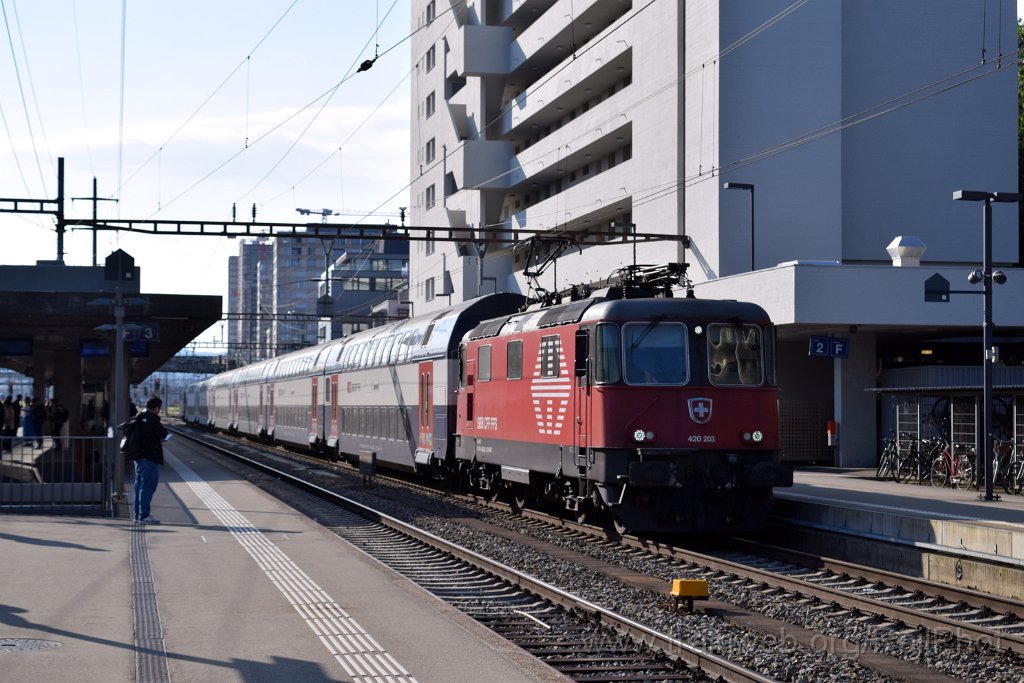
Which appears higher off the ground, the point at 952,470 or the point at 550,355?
the point at 550,355

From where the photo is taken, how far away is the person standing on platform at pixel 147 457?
59.1 ft

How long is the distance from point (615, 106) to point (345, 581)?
35.0 meters

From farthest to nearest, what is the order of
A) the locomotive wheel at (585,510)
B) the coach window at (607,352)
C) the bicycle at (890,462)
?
the bicycle at (890,462) → the locomotive wheel at (585,510) → the coach window at (607,352)

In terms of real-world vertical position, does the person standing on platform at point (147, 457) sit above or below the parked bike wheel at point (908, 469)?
above

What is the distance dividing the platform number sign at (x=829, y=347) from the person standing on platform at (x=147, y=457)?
18.5m

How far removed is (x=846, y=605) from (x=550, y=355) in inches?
284

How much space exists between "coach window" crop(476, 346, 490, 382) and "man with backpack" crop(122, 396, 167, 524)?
5.42m

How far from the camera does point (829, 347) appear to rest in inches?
1258

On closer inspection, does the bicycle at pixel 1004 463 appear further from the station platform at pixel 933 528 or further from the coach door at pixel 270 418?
the coach door at pixel 270 418

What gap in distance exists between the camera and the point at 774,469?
16078 mm

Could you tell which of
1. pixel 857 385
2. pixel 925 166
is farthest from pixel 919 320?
pixel 925 166

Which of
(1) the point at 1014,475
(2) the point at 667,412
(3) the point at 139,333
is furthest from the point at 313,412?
(2) the point at 667,412

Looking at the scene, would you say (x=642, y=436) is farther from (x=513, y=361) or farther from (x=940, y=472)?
(x=940, y=472)

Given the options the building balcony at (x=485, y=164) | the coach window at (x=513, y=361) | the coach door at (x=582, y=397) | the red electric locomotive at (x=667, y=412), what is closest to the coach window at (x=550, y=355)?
the red electric locomotive at (x=667, y=412)
